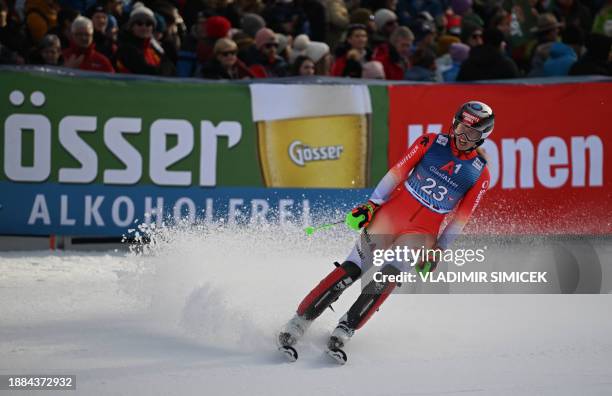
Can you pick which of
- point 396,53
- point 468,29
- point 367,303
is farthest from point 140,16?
point 367,303

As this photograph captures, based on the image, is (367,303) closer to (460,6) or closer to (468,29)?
(468,29)

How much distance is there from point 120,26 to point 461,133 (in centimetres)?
609

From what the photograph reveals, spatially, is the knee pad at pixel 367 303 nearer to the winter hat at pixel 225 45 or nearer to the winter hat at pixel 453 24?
the winter hat at pixel 225 45

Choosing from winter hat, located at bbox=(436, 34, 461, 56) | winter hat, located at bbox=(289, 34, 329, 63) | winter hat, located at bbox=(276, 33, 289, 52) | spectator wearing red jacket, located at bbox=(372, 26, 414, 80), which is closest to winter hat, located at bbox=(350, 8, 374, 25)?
spectator wearing red jacket, located at bbox=(372, 26, 414, 80)

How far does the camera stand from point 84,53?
10.7 meters

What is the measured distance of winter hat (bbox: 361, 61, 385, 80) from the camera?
36.9ft

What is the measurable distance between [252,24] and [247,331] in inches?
229

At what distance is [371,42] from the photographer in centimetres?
1268

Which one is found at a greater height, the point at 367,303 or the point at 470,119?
the point at 470,119

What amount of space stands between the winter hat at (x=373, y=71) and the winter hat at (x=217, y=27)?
169 cm

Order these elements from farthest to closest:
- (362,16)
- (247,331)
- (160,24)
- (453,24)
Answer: (453,24) < (362,16) < (160,24) < (247,331)

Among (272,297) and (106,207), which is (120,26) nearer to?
(106,207)

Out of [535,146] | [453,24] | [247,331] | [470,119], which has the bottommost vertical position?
[247,331]

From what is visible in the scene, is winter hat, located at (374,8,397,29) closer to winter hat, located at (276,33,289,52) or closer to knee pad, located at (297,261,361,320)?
winter hat, located at (276,33,289,52)
